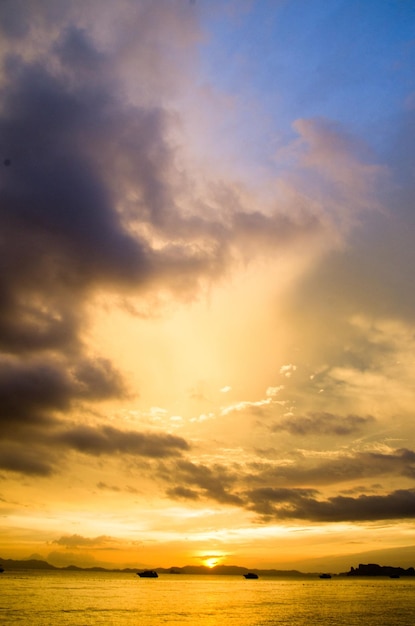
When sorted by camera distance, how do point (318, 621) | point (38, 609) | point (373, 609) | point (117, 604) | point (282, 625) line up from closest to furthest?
1. point (282, 625)
2. point (318, 621)
3. point (38, 609)
4. point (373, 609)
5. point (117, 604)

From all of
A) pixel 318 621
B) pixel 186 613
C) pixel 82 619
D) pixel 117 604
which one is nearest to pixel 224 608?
pixel 186 613

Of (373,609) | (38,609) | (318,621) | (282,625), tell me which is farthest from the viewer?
(373,609)

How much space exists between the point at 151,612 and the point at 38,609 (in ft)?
86.3

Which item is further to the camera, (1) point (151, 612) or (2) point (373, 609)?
(2) point (373, 609)

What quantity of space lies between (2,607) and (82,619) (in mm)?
28725

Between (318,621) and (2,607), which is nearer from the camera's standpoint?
(318,621)

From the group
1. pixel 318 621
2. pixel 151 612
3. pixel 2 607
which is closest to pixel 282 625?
pixel 318 621

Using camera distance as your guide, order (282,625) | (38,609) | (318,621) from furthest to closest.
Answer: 1. (38,609)
2. (318,621)
3. (282,625)

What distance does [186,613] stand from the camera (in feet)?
379

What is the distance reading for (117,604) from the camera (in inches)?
5325

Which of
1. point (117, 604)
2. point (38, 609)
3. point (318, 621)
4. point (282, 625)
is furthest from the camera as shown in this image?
point (117, 604)

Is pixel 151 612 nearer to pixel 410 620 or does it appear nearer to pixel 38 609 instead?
pixel 38 609

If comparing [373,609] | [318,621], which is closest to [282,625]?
[318,621]

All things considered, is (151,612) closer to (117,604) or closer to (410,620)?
(117,604)
